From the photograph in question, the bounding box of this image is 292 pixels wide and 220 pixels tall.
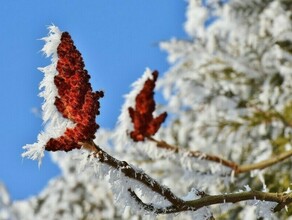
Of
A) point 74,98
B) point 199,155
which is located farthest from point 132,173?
point 199,155

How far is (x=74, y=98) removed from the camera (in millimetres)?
1907

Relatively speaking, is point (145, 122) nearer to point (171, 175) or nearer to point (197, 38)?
point (171, 175)

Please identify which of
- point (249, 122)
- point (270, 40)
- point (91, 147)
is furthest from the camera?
point (270, 40)

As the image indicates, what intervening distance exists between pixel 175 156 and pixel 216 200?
1.50 meters

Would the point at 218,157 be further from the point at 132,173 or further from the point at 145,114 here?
the point at 132,173

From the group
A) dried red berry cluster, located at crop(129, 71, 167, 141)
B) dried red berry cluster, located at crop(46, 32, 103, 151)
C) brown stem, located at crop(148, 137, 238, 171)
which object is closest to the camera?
dried red berry cluster, located at crop(46, 32, 103, 151)

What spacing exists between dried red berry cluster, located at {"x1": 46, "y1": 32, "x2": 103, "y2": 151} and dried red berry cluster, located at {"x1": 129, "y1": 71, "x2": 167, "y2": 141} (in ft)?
3.16

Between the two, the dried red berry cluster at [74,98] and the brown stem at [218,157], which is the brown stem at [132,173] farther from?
the brown stem at [218,157]

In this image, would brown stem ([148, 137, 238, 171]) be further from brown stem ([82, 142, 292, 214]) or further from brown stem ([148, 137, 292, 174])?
brown stem ([82, 142, 292, 214])

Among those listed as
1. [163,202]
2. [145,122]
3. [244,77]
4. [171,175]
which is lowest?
[163,202]

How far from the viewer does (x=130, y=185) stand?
1.98 meters

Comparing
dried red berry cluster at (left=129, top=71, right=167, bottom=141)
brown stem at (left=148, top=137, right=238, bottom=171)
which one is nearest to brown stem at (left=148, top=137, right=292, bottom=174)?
brown stem at (left=148, top=137, right=238, bottom=171)

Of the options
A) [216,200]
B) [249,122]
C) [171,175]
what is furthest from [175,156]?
[171,175]

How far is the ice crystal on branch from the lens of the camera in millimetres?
1902
